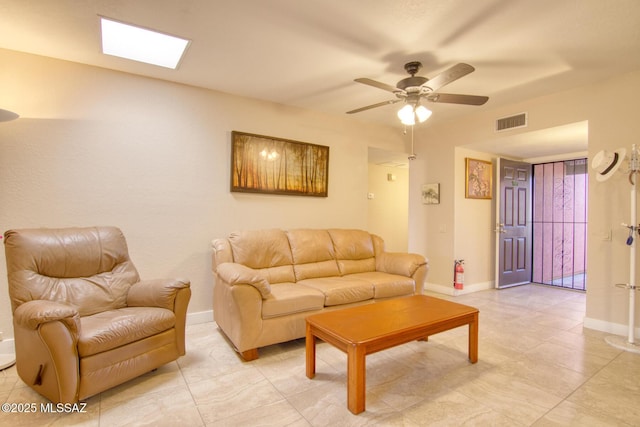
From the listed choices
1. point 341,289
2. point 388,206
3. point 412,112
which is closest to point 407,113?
point 412,112

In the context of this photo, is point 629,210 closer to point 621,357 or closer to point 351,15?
point 621,357

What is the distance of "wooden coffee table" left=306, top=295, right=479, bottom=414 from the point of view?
1.81 m

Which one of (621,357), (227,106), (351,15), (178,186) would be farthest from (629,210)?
(178,186)

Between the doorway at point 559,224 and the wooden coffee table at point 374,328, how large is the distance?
159 inches

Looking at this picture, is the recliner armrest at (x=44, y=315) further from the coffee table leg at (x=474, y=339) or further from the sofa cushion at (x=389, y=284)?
the coffee table leg at (x=474, y=339)

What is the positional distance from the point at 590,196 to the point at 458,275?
1.84 meters

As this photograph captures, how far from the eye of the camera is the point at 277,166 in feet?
12.4

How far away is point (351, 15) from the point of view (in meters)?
2.11

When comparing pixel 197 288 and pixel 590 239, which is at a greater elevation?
pixel 590 239

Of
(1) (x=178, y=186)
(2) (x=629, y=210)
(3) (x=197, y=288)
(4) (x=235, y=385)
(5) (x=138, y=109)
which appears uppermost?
(5) (x=138, y=109)

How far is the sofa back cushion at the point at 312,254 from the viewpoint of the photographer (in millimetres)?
3412

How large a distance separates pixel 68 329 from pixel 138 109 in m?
2.16

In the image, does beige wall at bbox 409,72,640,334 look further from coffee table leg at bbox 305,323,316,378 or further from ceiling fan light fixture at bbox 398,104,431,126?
coffee table leg at bbox 305,323,316,378

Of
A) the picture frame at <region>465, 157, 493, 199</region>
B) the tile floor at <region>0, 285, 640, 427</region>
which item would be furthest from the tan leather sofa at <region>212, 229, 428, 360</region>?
the picture frame at <region>465, 157, 493, 199</region>
